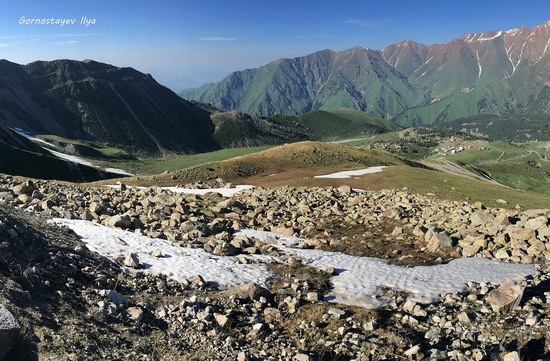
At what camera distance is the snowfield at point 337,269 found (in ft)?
54.9

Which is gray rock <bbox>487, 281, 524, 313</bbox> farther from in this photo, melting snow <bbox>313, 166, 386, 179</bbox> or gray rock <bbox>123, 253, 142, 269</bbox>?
melting snow <bbox>313, 166, 386, 179</bbox>

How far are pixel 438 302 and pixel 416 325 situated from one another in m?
2.42

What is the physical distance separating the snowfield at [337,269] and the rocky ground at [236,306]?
0.64 meters

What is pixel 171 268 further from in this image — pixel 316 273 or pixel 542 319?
pixel 542 319

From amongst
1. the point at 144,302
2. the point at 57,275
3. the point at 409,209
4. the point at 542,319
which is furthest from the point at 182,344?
the point at 409,209

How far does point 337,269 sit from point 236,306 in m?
6.49

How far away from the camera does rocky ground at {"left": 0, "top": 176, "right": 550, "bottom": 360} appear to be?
11508 mm

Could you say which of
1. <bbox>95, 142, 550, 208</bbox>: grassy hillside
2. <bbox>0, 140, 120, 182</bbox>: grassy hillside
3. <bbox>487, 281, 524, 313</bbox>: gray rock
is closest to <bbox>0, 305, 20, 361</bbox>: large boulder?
<bbox>487, 281, 524, 313</bbox>: gray rock

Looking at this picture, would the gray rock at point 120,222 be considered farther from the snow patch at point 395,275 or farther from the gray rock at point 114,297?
the snow patch at point 395,275

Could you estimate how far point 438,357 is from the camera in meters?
12.3

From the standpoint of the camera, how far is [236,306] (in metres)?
14.7

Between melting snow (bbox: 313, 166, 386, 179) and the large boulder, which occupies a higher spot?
the large boulder

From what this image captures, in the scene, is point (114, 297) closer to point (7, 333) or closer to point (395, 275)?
point (7, 333)

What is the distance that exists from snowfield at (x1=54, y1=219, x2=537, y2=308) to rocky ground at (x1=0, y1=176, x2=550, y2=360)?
64 centimetres
